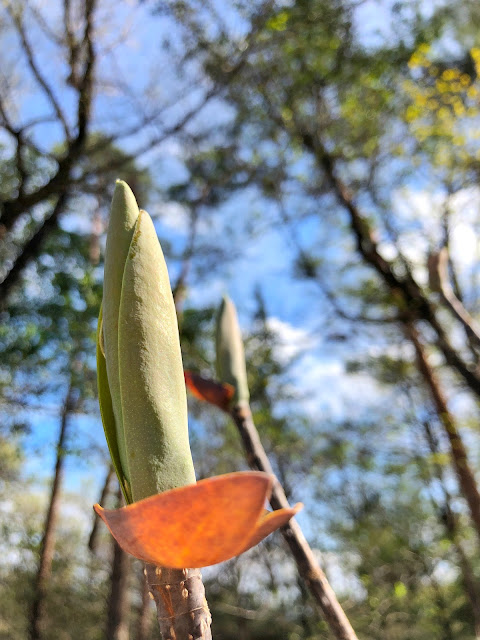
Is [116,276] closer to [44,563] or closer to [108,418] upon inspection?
[108,418]

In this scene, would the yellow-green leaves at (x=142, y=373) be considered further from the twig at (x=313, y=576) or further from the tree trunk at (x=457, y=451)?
the tree trunk at (x=457, y=451)

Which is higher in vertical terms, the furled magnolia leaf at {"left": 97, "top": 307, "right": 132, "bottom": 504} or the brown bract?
the furled magnolia leaf at {"left": 97, "top": 307, "right": 132, "bottom": 504}

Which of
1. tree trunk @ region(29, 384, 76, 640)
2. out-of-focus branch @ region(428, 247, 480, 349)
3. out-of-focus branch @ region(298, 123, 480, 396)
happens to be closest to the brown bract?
out-of-focus branch @ region(428, 247, 480, 349)

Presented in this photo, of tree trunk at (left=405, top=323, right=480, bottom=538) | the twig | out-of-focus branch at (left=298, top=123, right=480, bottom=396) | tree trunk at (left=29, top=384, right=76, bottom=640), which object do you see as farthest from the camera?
tree trunk at (left=29, top=384, right=76, bottom=640)

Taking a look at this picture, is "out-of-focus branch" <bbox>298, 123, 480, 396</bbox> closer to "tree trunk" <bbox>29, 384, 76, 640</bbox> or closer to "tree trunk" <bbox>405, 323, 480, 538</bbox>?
"tree trunk" <bbox>405, 323, 480, 538</bbox>

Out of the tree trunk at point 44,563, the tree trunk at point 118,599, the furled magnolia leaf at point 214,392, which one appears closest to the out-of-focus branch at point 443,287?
the furled magnolia leaf at point 214,392

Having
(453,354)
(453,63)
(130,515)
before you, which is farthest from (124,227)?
(453,63)

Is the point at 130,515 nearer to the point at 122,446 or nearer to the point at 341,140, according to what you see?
the point at 122,446
